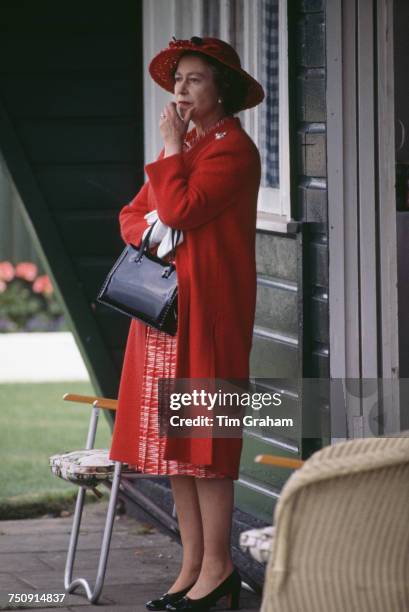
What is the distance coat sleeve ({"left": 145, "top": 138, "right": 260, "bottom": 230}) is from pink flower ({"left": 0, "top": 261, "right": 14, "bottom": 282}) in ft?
33.7

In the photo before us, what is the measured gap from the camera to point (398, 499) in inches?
139

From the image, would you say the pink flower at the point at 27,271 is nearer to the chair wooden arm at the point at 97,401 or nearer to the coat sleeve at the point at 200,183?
the chair wooden arm at the point at 97,401

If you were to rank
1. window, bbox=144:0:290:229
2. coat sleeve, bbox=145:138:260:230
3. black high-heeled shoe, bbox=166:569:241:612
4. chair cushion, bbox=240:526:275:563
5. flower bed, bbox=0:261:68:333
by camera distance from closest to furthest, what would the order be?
chair cushion, bbox=240:526:275:563 → coat sleeve, bbox=145:138:260:230 → black high-heeled shoe, bbox=166:569:241:612 → window, bbox=144:0:290:229 → flower bed, bbox=0:261:68:333

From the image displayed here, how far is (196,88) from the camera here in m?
4.78

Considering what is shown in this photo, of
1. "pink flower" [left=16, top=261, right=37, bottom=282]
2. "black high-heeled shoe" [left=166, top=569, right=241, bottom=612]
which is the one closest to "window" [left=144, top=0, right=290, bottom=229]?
"black high-heeled shoe" [left=166, top=569, right=241, bottom=612]

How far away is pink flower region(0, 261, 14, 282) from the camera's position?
48.6 feet

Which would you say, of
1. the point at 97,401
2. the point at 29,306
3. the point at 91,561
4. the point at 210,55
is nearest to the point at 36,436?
the point at 91,561

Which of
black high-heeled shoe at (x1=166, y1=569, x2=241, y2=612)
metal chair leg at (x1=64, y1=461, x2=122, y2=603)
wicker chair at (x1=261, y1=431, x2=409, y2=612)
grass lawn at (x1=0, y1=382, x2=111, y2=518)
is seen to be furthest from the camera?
grass lawn at (x1=0, y1=382, x2=111, y2=518)

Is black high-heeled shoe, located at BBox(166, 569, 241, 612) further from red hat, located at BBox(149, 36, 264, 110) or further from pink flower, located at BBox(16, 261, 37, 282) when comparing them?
pink flower, located at BBox(16, 261, 37, 282)

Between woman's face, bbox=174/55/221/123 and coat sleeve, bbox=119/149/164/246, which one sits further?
coat sleeve, bbox=119/149/164/246

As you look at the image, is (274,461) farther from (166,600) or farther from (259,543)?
(166,600)

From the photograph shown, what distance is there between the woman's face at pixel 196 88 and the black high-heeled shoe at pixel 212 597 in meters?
1.62

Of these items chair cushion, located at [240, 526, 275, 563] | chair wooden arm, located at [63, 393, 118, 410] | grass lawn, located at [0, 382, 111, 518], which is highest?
chair wooden arm, located at [63, 393, 118, 410]

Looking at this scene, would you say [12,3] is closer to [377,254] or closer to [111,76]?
[111,76]
